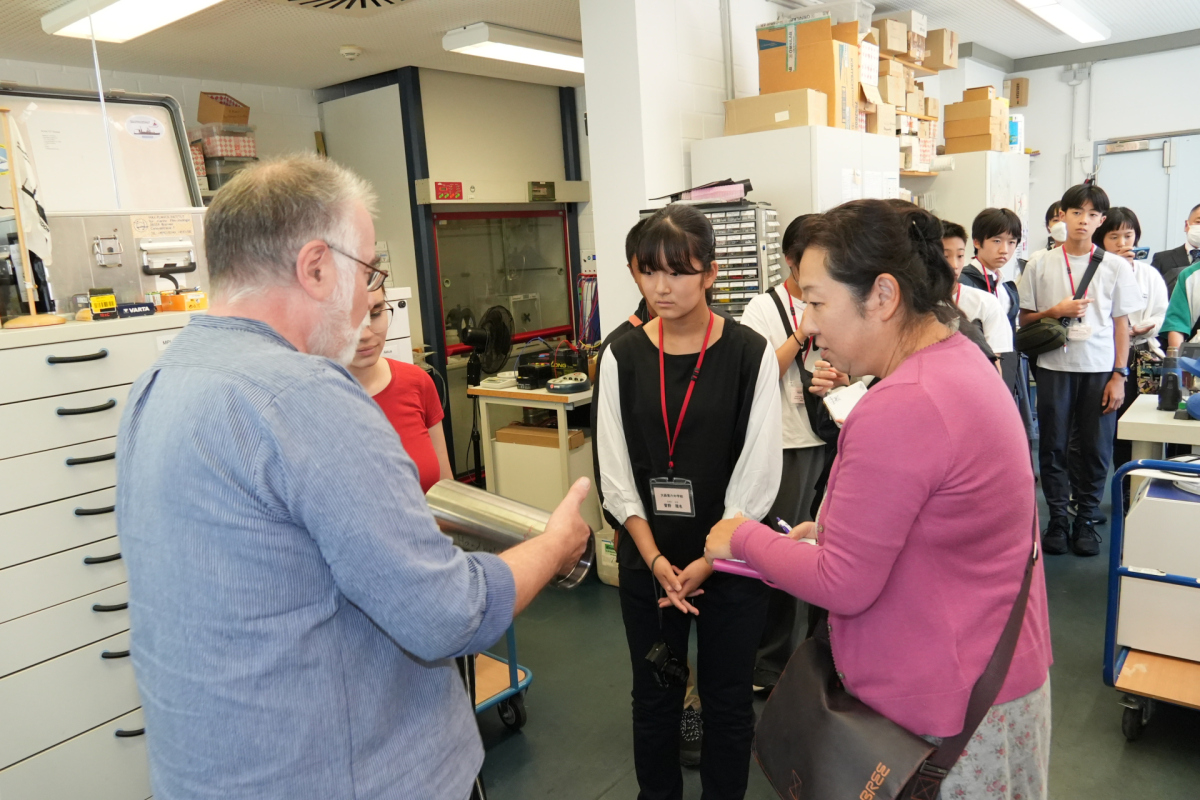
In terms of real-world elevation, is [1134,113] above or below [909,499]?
above

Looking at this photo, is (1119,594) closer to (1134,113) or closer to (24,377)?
(24,377)

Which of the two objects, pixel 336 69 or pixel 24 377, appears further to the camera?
pixel 336 69

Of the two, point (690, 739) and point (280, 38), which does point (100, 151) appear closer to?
point (280, 38)

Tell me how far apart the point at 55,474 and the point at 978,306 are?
123 inches

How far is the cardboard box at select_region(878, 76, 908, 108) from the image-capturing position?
470cm

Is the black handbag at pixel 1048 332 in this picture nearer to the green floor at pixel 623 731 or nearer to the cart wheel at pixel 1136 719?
the green floor at pixel 623 731

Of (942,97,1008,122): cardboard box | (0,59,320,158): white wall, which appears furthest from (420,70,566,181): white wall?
(942,97,1008,122): cardboard box

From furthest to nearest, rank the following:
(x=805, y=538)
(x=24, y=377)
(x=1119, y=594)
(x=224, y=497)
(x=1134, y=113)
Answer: (x=1134, y=113)
(x=1119, y=594)
(x=24, y=377)
(x=805, y=538)
(x=224, y=497)

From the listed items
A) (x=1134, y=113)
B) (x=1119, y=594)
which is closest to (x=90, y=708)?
(x=1119, y=594)

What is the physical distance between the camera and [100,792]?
206 cm

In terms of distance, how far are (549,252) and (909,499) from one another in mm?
5762

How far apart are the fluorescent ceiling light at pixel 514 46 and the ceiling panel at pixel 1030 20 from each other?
2.07 meters

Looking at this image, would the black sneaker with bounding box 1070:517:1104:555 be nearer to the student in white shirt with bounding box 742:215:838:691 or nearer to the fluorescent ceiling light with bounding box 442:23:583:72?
the student in white shirt with bounding box 742:215:838:691

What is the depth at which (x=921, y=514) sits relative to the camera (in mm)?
1078
